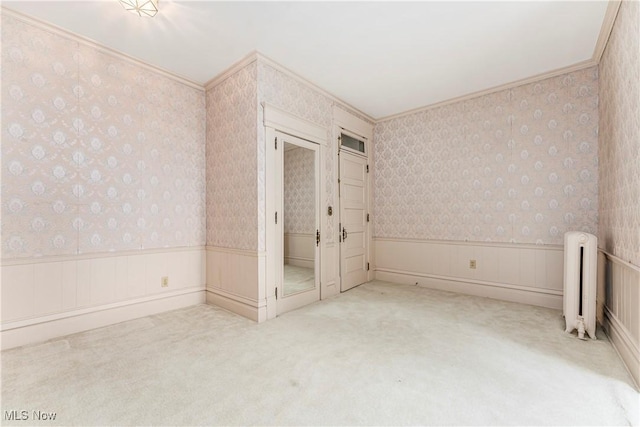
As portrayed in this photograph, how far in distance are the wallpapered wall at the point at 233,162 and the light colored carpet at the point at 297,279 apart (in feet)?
1.99

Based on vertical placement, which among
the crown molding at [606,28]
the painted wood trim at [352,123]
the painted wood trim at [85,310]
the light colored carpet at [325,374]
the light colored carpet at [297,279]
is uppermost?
the crown molding at [606,28]

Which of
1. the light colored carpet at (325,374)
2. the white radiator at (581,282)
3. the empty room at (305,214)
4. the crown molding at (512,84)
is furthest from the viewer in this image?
the crown molding at (512,84)

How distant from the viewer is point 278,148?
3.31 metres

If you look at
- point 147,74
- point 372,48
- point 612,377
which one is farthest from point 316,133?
point 612,377

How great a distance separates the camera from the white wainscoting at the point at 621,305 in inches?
76.0

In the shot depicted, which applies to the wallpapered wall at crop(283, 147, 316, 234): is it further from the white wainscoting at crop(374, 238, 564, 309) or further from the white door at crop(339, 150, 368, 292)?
the white wainscoting at crop(374, 238, 564, 309)

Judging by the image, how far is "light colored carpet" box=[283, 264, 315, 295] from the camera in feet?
11.2

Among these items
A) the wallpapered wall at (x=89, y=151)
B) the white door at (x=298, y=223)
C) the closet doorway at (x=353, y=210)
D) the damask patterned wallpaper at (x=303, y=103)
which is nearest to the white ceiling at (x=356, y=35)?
the damask patterned wallpaper at (x=303, y=103)

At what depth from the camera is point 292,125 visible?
3.45 metres

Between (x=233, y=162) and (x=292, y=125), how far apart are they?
2.73 feet

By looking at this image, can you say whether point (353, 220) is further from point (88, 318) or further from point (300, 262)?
point (88, 318)

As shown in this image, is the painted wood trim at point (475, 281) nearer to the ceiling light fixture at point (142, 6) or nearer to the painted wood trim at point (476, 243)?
the painted wood trim at point (476, 243)

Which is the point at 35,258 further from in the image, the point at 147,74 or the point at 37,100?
the point at 147,74

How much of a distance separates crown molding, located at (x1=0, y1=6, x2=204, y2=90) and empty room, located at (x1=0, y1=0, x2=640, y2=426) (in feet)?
0.07
